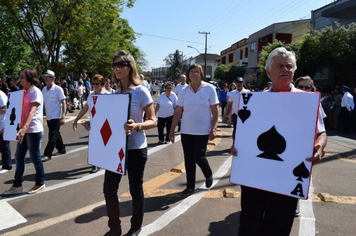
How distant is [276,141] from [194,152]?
7.45 feet

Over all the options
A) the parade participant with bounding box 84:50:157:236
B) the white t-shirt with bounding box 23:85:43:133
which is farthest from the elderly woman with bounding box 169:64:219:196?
the white t-shirt with bounding box 23:85:43:133

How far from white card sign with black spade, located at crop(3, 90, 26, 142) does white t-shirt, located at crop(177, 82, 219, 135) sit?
8.15 ft

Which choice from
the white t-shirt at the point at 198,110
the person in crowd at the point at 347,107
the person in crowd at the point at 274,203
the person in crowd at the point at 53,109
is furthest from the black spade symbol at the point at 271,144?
the person in crowd at the point at 347,107

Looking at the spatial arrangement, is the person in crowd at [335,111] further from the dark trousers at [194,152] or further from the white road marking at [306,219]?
the dark trousers at [194,152]

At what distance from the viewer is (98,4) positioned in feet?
59.8

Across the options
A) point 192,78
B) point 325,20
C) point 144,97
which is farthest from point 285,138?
point 325,20

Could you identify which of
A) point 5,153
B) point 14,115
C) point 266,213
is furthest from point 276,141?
point 5,153

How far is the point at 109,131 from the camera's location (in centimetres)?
291

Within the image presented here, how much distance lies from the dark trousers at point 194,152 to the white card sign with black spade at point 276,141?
6.50 feet

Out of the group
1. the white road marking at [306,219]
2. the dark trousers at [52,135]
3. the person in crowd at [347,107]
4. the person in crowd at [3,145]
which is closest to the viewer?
the white road marking at [306,219]

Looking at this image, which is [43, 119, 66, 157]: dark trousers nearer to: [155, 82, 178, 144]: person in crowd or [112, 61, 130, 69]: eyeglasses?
[155, 82, 178, 144]: person in crowd

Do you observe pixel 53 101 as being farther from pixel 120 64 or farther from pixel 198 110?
pixel 120 64

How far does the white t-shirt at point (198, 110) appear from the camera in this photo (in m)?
4.37

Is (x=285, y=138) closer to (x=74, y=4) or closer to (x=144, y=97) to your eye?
(x=144, y=97)
